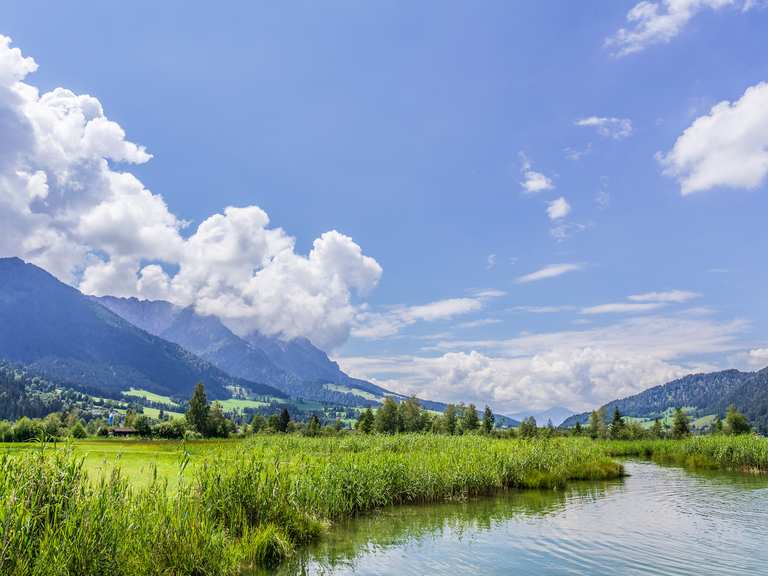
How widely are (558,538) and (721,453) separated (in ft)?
150

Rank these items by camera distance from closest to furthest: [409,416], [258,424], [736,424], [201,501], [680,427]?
[201,501], [736,424], [680,427], [409,416], [258,424]

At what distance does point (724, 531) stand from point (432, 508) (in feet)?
50.1

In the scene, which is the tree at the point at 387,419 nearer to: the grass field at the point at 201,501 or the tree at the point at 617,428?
the tree at the point at 617,428

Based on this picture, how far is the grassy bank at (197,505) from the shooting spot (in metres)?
13.7

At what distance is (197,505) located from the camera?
18.0m

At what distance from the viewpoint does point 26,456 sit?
1535 centimetres

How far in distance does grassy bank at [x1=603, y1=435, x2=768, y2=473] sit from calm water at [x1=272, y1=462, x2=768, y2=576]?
2021 cm

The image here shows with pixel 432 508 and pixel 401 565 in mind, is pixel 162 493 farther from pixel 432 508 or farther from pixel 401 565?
pixel 432 508

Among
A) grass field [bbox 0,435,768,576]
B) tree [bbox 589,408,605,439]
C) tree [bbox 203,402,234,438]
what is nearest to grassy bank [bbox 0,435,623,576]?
grass field [bbox 0,435,768,576]

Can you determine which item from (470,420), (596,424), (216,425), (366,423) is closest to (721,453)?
(470,420)

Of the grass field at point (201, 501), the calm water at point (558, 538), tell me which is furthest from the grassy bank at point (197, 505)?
the calm water at point (558, 538)

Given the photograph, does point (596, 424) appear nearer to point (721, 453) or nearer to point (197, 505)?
point (721, 453)

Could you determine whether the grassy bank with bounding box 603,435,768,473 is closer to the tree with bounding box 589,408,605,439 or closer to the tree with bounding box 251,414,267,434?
the tree with bounding box 589,408,605,439

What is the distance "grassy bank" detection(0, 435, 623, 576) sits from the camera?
44.9ft
